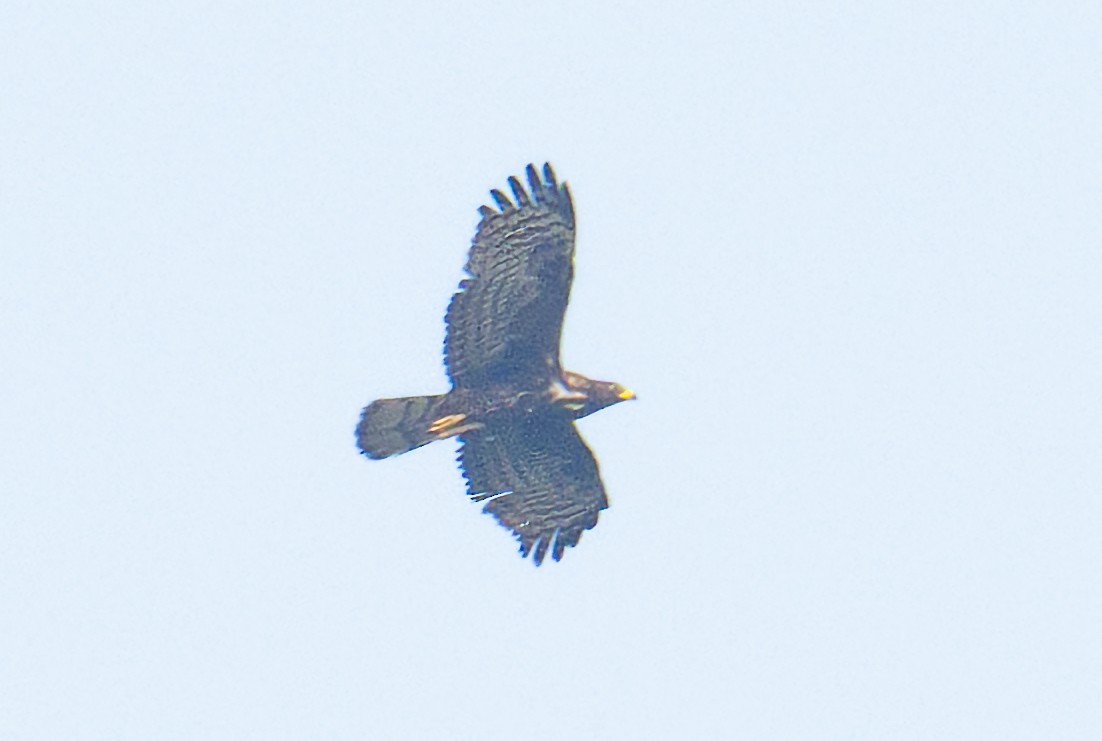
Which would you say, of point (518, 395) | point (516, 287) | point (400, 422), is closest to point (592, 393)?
point (518, 395)

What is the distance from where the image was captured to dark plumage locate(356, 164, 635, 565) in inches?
893

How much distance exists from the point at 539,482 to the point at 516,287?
2.04m

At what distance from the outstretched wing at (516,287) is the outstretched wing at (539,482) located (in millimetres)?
838

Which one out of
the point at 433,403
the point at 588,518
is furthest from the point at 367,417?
the point at 588,518

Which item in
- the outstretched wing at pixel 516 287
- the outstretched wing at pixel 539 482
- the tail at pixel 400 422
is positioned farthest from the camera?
the outstretched wing at pixel 539 482

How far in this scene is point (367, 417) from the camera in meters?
23.4

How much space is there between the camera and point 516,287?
74.7 feet

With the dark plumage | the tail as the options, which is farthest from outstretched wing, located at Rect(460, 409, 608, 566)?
the tail

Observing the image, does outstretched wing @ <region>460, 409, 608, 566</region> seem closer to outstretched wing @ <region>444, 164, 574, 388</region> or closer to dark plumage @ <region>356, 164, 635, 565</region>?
dark plumage @ <region>356, 164, 635, 565</region>

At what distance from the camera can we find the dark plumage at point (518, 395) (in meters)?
22.7

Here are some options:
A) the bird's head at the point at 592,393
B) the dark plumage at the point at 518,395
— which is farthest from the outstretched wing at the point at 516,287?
the bird's head at the point at 592,393

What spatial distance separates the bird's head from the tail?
1054 millimetres

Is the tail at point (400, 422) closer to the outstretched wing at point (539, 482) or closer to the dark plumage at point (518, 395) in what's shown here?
the dark plumage at point (518, 395)

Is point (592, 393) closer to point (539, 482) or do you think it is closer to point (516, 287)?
point (539, 482)
